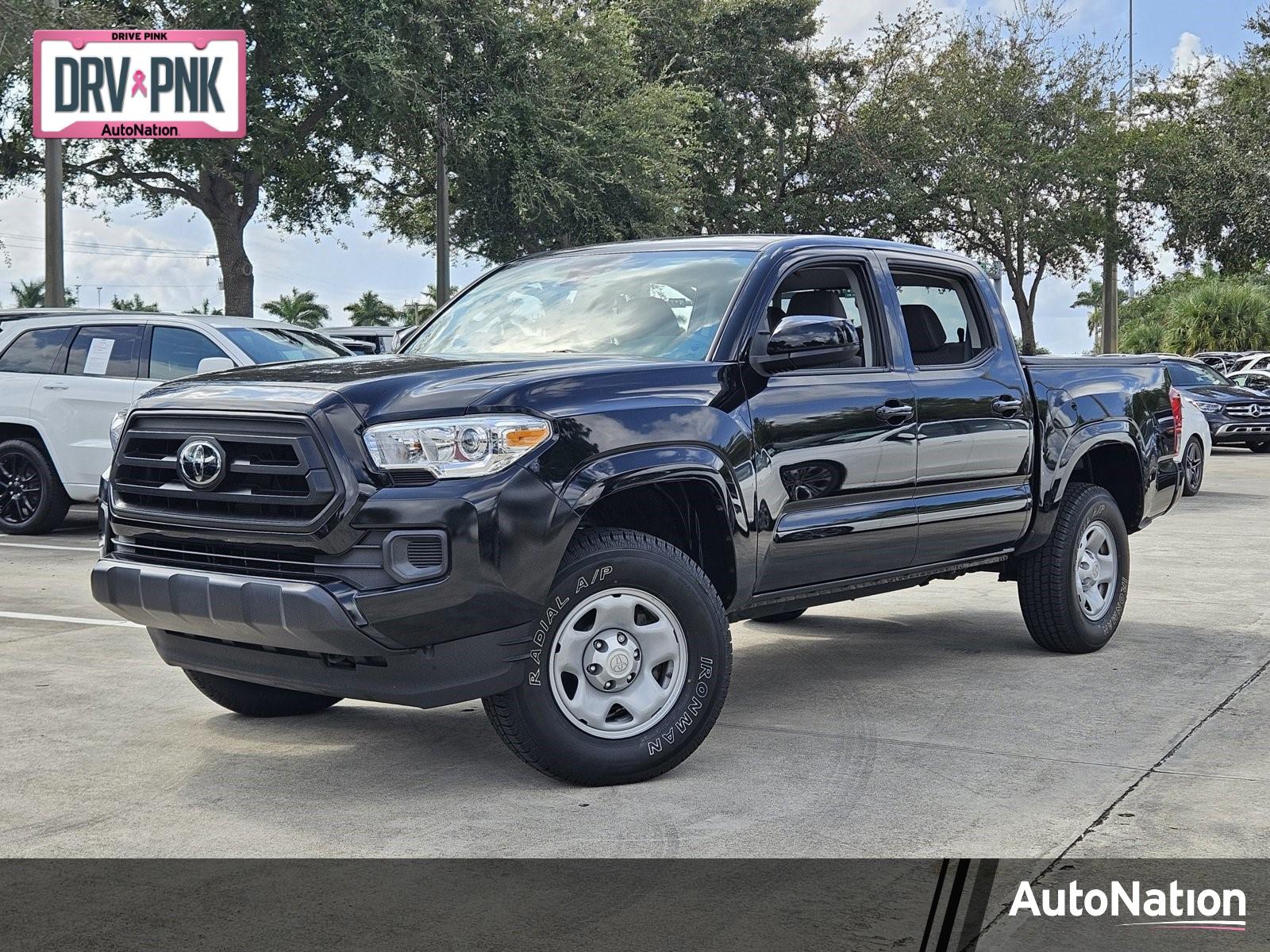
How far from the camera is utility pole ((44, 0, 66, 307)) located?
67.7ft

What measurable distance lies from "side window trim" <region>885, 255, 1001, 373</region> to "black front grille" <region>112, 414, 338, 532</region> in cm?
289

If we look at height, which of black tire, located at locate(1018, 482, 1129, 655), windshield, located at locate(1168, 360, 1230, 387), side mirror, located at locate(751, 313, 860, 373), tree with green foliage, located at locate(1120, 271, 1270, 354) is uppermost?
tree with green foliage, located at locate(1120, 271, 1270, 354)

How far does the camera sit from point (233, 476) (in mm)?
5059

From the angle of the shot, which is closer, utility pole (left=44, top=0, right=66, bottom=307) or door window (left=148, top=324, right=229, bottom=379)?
door window (left=148, top=324, right=229, bottom=379)

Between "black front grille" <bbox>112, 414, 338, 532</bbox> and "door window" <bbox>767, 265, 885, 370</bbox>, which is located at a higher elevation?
"door window" <bbox>767, 265, 885, 370</bbox>

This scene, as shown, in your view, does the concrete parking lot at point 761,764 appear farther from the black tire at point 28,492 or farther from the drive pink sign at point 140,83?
the drive pink sign at point 140,83

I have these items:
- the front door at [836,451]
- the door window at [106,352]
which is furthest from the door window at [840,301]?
the door window at [106,352]

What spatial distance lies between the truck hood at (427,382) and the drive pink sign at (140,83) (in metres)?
17.3

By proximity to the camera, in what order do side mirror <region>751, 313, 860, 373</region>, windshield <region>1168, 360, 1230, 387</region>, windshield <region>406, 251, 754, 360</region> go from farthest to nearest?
1. windshield <region>1168, 360, 1230, 387</region>
2. windshield <region>406, 251, 754, 360</region>
3. side mirror <region>751, 313, 860, 373</region>

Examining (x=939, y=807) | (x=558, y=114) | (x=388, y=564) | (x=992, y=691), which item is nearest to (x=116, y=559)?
(x=388, y=564)

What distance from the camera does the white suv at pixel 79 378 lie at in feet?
42.5

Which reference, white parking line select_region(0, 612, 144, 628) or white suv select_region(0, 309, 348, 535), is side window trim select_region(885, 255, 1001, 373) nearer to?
white parking line select_region(0, 612, 144, 628)

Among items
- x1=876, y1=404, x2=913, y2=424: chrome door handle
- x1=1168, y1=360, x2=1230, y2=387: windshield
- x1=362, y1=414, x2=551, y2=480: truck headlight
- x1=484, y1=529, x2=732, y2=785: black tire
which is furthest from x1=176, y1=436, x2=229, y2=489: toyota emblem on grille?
x1=1168, y1=360, x2=1230, y2=387: windshield

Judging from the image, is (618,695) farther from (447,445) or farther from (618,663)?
(447,445)
